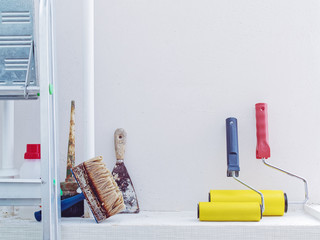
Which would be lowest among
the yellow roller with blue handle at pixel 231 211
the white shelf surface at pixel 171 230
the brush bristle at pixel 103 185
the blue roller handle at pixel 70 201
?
the white shelf surface at pixel 171 230

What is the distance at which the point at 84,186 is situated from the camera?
0.87 m

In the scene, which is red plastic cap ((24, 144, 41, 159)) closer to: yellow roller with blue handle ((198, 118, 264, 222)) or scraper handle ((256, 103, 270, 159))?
yellow roller with blue handle ((198, 118, 264, 222))

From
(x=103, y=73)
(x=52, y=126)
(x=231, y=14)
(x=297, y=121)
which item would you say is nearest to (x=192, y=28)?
(x=231, y=14)

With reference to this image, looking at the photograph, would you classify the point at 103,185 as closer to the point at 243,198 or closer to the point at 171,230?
the point at 171,230

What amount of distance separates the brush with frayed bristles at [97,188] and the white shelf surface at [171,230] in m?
0.04

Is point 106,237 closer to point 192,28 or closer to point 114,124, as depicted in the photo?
point 114,124

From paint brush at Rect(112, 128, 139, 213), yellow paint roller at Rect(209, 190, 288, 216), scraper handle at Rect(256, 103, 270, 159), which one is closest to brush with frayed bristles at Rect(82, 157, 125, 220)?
paint brush at Rect(112, 128, 139, 213)

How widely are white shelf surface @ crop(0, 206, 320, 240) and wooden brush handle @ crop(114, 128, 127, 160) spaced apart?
0.19 meters

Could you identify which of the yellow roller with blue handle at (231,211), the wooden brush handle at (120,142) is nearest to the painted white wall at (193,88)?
the wooden brush handle at (120,142)

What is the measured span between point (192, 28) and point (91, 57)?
283 mm

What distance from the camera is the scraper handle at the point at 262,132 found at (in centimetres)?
97

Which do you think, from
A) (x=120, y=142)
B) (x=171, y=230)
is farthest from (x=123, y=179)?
(x=171, y=230)

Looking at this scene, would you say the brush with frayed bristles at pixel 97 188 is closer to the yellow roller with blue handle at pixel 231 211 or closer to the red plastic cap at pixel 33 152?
the red plastic cap at pixel 33 152

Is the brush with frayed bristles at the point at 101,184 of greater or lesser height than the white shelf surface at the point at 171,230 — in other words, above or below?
above
